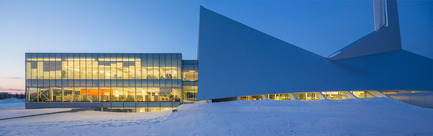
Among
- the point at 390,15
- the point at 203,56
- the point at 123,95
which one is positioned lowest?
the point at 123,95

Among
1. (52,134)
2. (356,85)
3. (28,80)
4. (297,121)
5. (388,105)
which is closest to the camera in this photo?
(52,134)

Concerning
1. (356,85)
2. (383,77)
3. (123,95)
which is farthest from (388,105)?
(123,95)

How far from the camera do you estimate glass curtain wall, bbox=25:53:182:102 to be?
2669cm

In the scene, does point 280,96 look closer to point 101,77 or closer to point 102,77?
point 102,77

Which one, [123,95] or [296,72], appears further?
[123,95]

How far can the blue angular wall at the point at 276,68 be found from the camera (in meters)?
16.3

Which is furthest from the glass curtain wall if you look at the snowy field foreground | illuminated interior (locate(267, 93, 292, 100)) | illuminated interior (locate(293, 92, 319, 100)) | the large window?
the snowy field foreground

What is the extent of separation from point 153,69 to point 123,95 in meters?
4.87

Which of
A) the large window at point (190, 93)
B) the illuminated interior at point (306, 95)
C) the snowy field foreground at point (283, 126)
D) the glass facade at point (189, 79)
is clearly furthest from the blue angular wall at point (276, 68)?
the large window at point (190, 93)

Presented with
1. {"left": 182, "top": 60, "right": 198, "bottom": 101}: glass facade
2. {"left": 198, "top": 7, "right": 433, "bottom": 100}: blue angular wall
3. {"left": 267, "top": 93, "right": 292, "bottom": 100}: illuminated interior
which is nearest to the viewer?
{"left": 198, "top": 7, "right": 433, "bottom": 100}: blue angular wall

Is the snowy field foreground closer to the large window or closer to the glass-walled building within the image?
the glass-walled building

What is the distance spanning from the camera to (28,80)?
26656 mm

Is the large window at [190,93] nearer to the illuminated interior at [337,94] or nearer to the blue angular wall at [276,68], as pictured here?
the blue angular wall at [276,68]

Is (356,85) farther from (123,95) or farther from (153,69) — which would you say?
(123,95)
